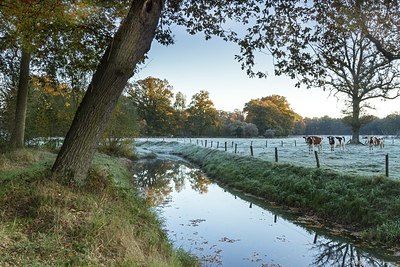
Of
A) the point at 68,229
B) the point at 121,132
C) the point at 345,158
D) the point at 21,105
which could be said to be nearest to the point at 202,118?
the point at 121,132

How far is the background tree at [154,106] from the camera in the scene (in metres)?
80.4

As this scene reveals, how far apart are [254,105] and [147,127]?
28119 mm

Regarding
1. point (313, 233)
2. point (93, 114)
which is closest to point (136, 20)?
point (93, 114)

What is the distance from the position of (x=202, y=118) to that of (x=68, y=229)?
8035 cm

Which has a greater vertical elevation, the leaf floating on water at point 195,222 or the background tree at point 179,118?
the background tree at point 179,118

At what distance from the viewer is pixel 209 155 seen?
1348 inches

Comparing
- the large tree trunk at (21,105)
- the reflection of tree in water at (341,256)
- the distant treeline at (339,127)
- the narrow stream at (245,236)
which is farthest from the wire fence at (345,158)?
the distant treeline at (339,127)

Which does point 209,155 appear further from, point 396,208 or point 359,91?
point 396,208

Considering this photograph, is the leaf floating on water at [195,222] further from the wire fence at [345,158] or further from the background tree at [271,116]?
the background tree at [271,116]

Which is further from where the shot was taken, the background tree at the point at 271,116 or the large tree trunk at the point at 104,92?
the background tree at the point at 271,116

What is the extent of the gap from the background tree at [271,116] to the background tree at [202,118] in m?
9.71

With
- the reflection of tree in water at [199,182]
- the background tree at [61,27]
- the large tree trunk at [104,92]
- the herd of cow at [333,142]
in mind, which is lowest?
the reflection of tree in water at [199,182]

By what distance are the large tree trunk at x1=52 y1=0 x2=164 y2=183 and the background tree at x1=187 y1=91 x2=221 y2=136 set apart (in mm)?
77582

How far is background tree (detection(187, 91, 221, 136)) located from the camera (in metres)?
85.4
